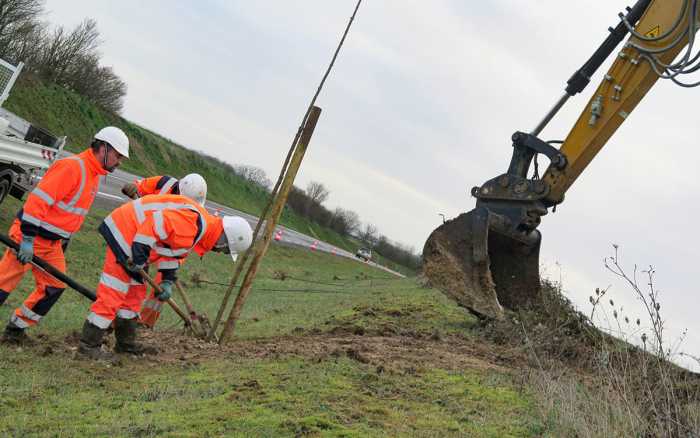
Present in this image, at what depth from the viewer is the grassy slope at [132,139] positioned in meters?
35.5

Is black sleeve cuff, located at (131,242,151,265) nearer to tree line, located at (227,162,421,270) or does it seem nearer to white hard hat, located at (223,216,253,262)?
white hard hat, located at (223,216,253,262)

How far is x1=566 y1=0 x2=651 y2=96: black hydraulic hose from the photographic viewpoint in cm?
766

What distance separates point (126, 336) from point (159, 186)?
6.82 ft

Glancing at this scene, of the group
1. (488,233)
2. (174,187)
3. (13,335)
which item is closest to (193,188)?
(174,187)

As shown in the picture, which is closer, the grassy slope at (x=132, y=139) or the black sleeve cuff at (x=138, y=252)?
the black sleeve cuff at (x=138, y=252)

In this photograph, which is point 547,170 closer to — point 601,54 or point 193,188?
point 601,54

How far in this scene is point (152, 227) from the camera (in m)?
6.40

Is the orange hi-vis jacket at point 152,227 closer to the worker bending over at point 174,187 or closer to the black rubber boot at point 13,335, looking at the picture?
the worker bending over at point 174,187

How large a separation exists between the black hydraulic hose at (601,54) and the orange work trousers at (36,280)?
593cm

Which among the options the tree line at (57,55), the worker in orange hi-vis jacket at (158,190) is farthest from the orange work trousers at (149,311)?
the tree line at (57,55)

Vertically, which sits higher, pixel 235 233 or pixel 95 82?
pixel 95 82

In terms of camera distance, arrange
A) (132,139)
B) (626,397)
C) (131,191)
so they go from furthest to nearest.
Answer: (132,139) < (131,191) < (626,397)

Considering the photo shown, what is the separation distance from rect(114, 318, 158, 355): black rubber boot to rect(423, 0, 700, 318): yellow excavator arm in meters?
3.28

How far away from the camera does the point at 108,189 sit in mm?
23844
